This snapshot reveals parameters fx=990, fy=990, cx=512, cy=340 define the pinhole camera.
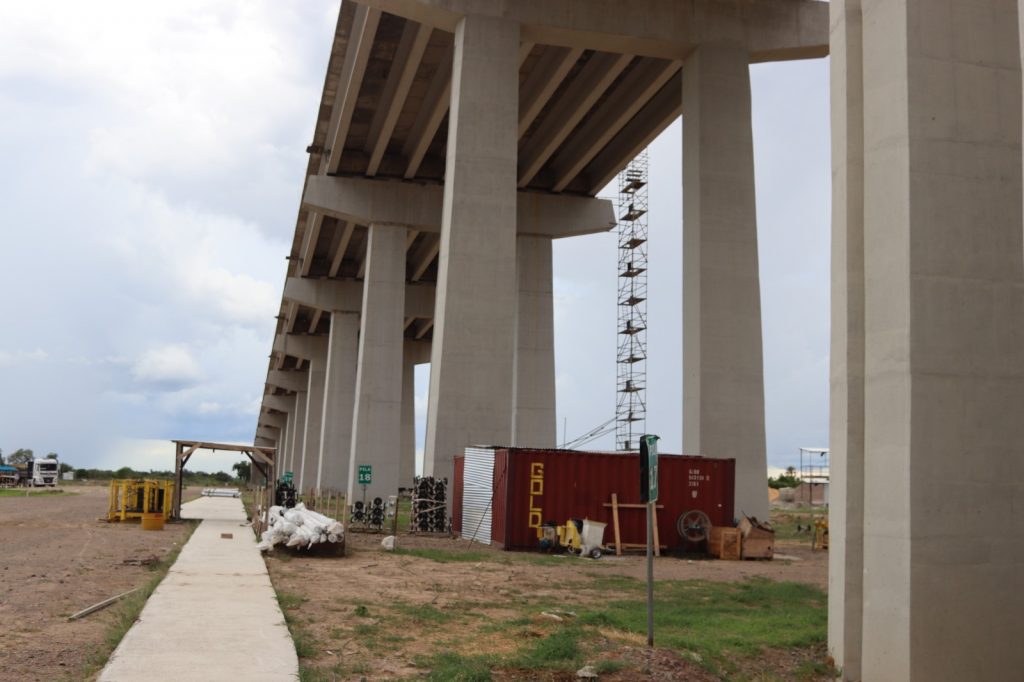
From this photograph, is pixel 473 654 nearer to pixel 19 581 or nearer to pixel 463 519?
pixel 19 581

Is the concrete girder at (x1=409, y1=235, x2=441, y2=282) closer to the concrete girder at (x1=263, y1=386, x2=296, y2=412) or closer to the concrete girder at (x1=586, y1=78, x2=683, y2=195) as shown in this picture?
the concrete girder at (x1=586, y1=78, x2=683, y2=195)

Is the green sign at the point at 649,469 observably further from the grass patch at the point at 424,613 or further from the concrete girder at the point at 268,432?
the concrete girder at the point at 268,432

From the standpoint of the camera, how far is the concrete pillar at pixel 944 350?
8883 mm

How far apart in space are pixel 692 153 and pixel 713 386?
304 inches

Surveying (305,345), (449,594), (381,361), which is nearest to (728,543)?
(449,594)

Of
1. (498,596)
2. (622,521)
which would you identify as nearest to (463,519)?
(622,521)

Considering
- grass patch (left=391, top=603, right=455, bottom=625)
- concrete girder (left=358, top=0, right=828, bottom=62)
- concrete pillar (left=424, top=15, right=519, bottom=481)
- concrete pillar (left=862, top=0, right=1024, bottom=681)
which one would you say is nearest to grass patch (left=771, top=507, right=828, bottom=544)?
concrete pillar (left=424, top=15, right=519, bottom=481)

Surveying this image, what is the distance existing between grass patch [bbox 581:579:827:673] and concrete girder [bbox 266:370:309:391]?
91690mm

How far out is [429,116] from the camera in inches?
1737

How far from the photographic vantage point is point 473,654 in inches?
406

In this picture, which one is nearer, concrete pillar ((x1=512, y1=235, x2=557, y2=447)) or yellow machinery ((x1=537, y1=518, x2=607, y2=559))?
yellow machinery ((x1=537, y1=518, x2=607, y2=559))

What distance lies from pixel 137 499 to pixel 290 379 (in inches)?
2973

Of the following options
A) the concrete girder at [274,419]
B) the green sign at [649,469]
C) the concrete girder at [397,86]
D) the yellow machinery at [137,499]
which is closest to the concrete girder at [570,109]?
the concrete girder at [397,86]

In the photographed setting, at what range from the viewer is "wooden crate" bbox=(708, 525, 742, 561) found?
24562mm
